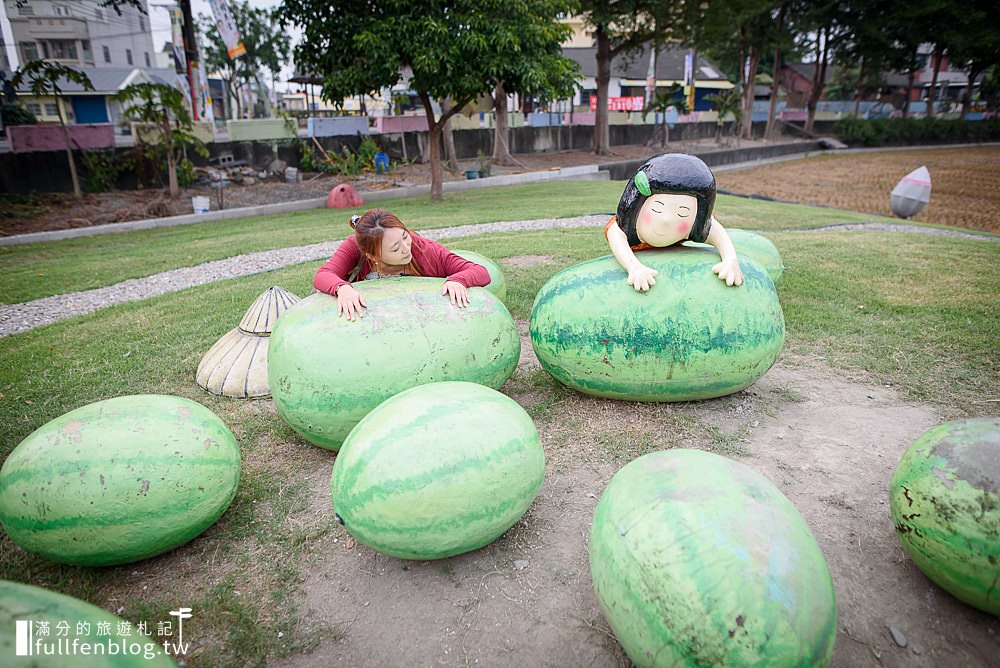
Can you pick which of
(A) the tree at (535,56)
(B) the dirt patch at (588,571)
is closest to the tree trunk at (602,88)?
(A) the tree at (535,56)

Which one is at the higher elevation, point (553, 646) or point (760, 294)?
point (760, 294)

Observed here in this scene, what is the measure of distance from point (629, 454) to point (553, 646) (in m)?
1.52

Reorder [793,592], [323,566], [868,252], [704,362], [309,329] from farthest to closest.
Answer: [868,252]
[704,362]
[309,329]
[323,566]
[793,592]

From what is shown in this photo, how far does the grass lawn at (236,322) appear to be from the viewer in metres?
2.90

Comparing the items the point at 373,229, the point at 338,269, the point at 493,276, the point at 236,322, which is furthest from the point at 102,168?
the point at 373,229

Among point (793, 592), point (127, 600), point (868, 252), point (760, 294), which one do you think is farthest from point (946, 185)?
point (127, 600)

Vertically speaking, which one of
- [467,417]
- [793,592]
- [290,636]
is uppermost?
[467,417]

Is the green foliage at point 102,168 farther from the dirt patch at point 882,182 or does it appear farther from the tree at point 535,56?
the dirt patch at point 882,182

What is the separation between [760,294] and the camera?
4.12m

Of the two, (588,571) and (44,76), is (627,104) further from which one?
(588,571)

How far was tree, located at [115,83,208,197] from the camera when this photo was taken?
15.2 metres

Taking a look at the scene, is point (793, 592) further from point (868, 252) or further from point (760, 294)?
point (868, 252)

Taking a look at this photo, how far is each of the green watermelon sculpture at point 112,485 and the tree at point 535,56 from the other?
1182 cm

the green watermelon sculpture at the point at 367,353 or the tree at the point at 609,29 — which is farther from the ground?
the tree at the point at 609,29
